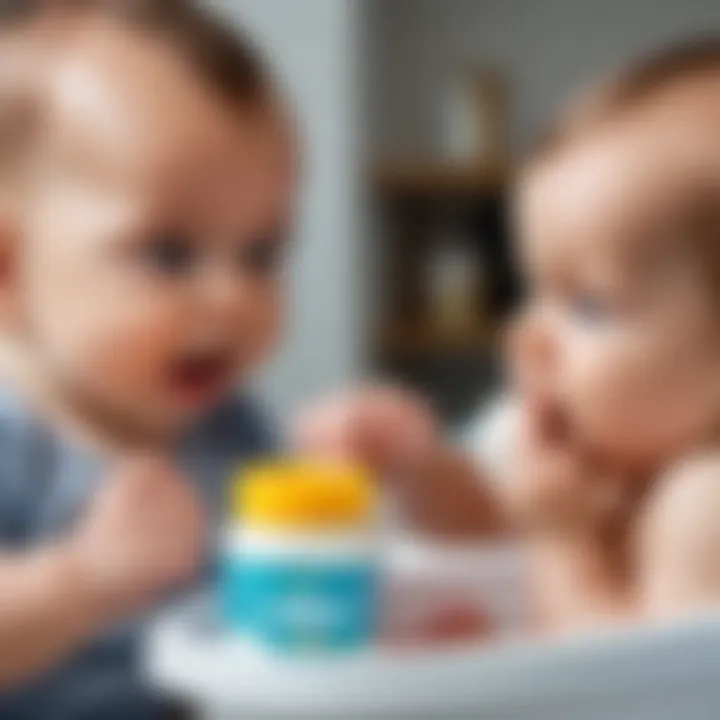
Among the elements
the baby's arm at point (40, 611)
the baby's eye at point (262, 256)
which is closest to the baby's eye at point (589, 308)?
the baby's eye at point (262, 256)

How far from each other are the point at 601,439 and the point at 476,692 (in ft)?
0.52

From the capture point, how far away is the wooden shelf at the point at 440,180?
598 mm

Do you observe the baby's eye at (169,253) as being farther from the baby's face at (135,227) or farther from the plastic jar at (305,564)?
the plastic jar at (305,564)

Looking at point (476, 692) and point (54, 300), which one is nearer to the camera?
point (476, 692)

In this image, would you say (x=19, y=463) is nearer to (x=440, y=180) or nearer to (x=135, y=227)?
(x=135, y=227)

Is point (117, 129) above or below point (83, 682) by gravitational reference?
above

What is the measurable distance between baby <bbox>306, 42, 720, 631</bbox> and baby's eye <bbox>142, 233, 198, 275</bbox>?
92 mm

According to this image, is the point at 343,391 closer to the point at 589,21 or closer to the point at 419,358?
the point at 419,358

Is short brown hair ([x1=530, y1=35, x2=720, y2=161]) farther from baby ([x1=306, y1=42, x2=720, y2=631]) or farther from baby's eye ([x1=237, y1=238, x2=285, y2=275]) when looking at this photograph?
baby's eye ([x1=237, y1=238, x2=285, y2=275])

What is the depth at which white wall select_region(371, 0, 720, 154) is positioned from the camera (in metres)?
0.60

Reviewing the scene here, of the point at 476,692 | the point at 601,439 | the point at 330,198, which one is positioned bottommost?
the point at 476,692

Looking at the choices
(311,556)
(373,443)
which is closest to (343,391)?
(373,443)

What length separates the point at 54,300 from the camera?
0.56 metres

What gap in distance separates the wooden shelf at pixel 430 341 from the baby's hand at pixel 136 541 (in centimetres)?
12
